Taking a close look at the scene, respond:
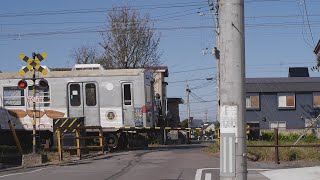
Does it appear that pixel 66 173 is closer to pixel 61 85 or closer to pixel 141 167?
pixel 141 167

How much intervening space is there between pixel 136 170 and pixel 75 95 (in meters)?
9.03

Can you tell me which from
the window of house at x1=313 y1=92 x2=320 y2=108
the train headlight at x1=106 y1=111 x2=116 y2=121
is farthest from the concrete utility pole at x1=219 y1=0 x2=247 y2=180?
the window of house at x1=313 y1=92 x2=320 y2=108

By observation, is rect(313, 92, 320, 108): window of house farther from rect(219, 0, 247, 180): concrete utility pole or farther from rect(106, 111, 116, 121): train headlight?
rect(219, 0, 247, 180): concrete utility pole

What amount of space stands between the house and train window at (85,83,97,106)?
87.9 ft

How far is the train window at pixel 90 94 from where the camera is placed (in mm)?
22406

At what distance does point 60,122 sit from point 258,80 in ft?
106

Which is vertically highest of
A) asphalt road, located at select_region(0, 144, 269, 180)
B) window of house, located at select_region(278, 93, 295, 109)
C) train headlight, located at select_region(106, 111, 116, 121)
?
window of house, located at select_region(278, 93, 295, 109)

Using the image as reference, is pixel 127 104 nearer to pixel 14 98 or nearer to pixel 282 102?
pixel 14 98

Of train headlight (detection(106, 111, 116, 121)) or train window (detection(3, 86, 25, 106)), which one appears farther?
train window (detection(3, 86, 25, 106))

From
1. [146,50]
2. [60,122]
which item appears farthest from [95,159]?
[146,50]

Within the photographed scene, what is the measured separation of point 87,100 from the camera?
22.4 m

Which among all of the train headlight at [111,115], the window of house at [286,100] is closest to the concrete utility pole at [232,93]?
the train headlight at [111,115]

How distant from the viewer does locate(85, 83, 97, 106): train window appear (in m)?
22.4

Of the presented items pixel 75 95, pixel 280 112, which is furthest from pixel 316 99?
pixel 75 95
